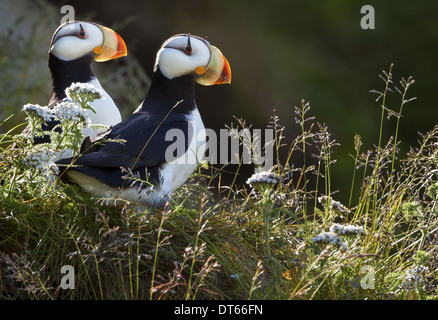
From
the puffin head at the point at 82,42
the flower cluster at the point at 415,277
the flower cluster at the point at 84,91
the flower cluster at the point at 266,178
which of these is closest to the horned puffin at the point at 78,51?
the puffin head at the point at 82,42

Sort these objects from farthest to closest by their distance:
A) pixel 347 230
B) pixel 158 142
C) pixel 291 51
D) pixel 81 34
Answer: pixel 291 51 → pixel 81 34 → pixel 158 142 → pixel 347 230

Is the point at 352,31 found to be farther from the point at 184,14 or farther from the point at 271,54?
the point at 184,14

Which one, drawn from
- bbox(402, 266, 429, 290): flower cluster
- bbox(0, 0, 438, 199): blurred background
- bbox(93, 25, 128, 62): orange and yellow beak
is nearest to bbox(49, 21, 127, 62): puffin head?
bbox(93, 25, 128, 62): orange and yellow beak

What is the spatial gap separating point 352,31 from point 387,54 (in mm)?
348

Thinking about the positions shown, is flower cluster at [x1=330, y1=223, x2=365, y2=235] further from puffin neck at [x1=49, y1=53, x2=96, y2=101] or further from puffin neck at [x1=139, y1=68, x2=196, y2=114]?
puffin neck at [x1=49, y1=53, x2=96, y2=101]

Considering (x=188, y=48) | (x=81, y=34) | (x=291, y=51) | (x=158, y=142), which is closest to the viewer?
→ (x=158, y=142)

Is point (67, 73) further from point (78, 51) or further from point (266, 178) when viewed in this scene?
point (266, 178)

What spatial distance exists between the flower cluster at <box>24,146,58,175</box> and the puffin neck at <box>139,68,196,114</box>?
780mm

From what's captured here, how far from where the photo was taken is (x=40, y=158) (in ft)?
8.16

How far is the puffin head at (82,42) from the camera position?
3.51 meters

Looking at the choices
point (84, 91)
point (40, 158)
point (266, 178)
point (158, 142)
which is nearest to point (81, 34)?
point (158, 142)

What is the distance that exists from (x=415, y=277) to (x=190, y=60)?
54.7 inches
